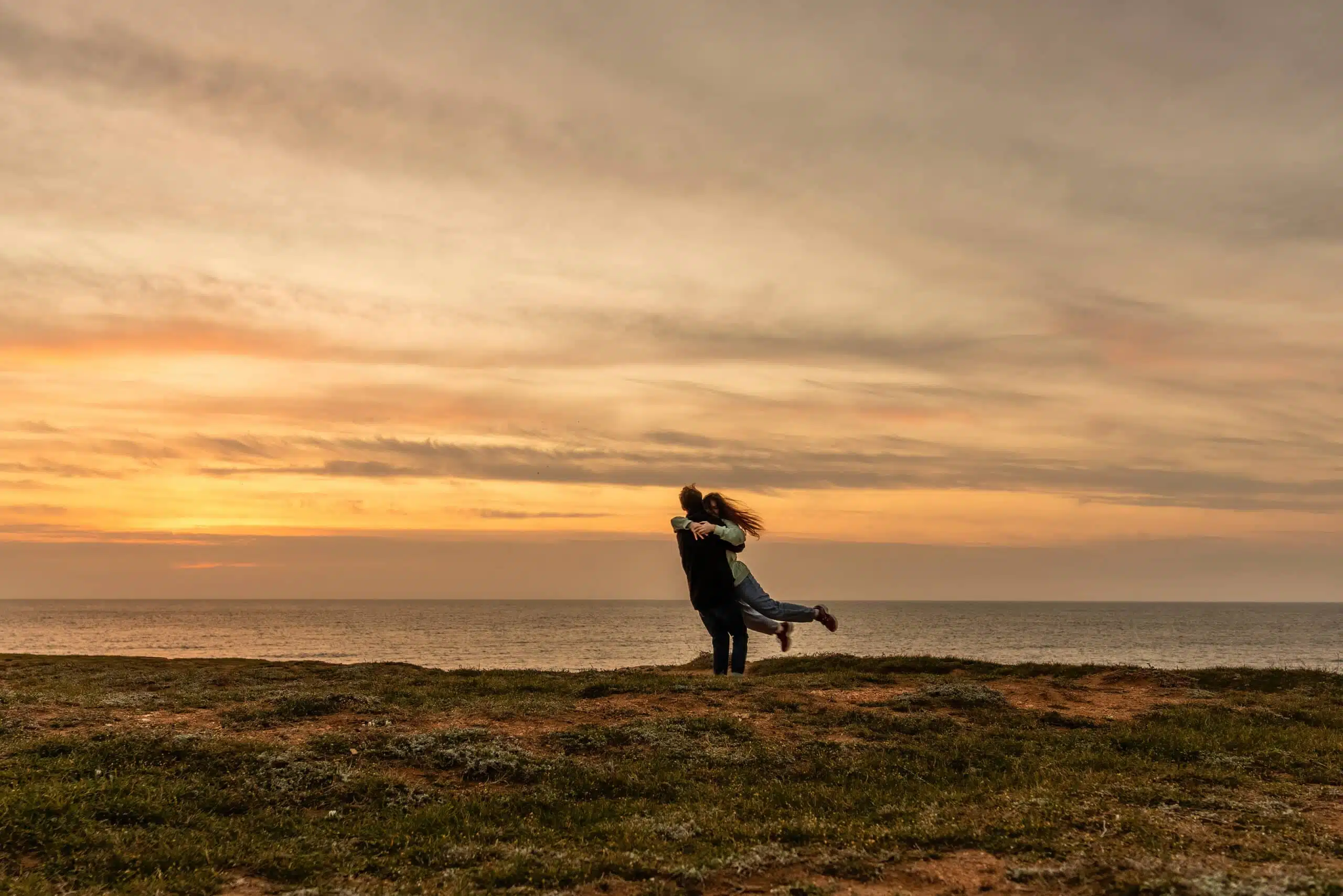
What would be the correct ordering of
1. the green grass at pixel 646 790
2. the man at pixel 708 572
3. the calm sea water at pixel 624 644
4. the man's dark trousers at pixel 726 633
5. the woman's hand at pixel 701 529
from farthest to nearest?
the calm sea water at pixel 624 644
the man's dark trousers at pixel 726 633
the man at pixel 708 572
the woman's hand at pixel 701 529
the green grass at pixel 646 790

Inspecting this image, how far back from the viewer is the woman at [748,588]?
76.6 ft

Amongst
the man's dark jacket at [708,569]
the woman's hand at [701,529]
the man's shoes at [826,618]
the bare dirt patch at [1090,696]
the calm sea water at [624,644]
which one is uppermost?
the woman's hand at [701,529]

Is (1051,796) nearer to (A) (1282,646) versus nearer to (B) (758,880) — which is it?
(B) (758,880)

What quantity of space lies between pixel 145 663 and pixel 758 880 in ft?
152

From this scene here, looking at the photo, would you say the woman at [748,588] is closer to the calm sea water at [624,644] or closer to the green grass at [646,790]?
the green grass at [646,790]

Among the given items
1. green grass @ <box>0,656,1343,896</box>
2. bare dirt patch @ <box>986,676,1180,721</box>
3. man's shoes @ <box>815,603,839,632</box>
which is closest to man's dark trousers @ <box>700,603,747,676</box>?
green grass @ <box>0,656,1343,896</box>

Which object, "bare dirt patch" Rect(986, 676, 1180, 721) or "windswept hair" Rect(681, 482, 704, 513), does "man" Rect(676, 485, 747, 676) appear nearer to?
"windswept hair" Rect(681, 482, 704, 513)

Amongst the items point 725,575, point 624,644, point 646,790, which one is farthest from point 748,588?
point 624,644

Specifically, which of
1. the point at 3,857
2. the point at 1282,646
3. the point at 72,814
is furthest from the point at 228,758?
A: the point at 1282,646

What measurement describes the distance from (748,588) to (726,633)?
197 centimetres

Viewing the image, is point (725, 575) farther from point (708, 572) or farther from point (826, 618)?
point (826, 618)

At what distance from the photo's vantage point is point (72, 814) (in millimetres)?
12062

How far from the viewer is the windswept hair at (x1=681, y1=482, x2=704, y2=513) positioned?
2359cm

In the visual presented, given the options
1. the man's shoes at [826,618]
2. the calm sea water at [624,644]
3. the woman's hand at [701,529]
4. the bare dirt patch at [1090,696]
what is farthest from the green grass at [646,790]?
the calm sea water at [624,644]
